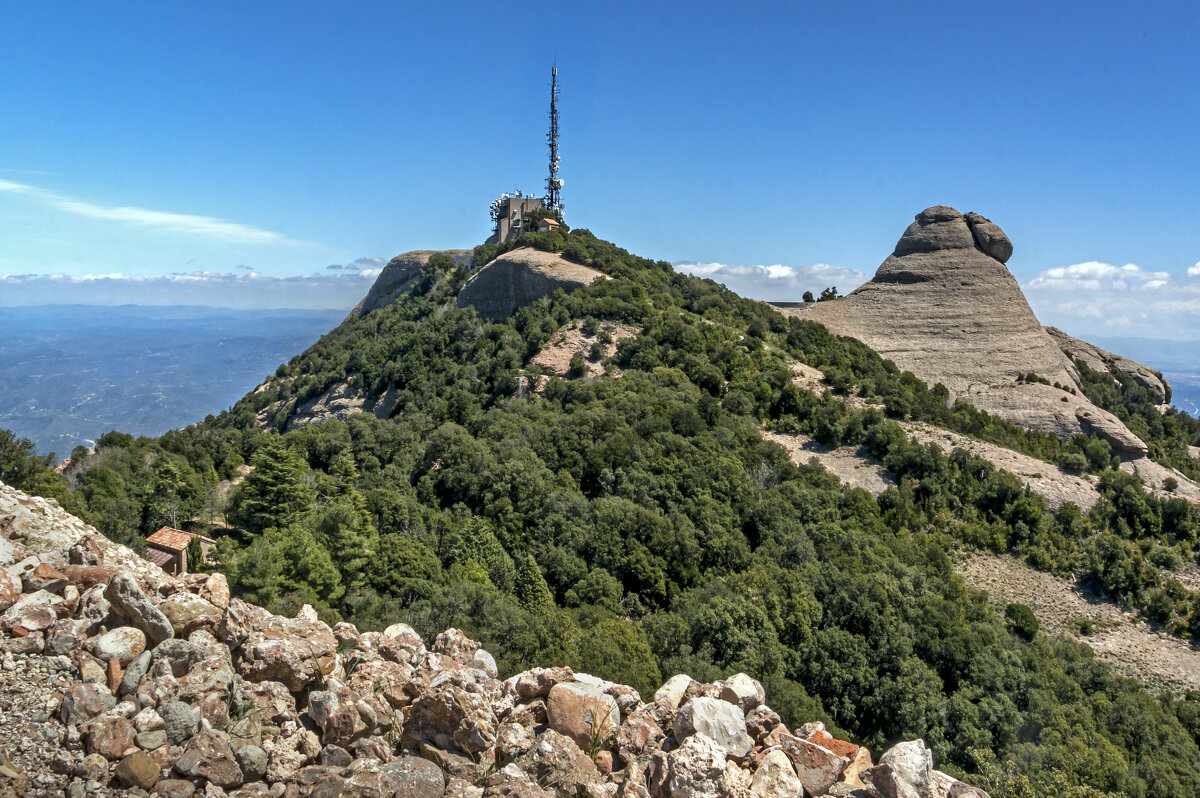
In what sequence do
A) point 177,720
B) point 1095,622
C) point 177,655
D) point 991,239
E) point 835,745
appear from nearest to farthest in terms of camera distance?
point 177,720, point 177,655, point 835,745, point 1095,622, point 991,239

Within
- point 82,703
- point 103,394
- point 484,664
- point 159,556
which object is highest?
point 82,703

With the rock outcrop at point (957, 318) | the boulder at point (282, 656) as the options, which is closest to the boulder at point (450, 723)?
the boulder at point (282, 656)

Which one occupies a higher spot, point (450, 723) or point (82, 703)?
point (82, 703)

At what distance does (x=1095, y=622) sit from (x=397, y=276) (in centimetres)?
6159

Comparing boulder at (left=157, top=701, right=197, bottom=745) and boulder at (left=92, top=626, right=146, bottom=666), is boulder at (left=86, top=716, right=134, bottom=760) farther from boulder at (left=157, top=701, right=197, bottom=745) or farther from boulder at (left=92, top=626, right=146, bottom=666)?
boulder at (left=92, top=626, right=146, bottom=666)

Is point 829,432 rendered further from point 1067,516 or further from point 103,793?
point 103,793

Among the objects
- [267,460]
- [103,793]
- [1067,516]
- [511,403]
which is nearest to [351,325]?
[511,403]

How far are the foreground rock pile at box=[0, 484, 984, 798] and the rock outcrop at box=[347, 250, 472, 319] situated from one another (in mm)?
57458

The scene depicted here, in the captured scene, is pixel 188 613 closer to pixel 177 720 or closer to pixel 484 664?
pixel 177 720

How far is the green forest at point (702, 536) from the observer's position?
16.1 metres

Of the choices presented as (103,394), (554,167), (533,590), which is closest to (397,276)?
(554,167)

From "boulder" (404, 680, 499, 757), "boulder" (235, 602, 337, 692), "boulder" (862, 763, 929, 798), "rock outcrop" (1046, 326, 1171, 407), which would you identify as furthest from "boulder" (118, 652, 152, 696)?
"rock outcrop" (1046, 326, 1171, 407)

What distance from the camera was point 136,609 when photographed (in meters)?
7.30

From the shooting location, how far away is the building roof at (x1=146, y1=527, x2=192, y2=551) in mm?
16234
